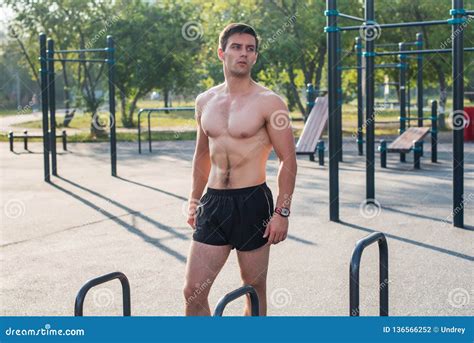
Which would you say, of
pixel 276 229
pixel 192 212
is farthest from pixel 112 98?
pixel 276 229

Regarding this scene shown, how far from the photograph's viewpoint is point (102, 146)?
25.2 meters

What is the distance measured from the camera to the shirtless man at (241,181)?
15.3ft

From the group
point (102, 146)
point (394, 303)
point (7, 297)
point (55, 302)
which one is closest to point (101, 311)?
point (55, 302)

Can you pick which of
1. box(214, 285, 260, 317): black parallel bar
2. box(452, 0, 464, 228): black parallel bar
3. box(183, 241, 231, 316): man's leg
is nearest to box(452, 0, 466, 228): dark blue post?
box(452, 0, 464, 228): black parallel bar

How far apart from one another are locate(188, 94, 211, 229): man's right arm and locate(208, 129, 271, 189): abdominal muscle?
19cm

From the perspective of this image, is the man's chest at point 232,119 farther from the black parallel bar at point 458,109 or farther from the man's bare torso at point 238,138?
the black parallel bar at point 458,109

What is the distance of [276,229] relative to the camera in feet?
15.4

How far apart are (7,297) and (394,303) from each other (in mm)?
2932

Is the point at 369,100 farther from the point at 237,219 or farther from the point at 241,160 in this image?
the point at 237,219

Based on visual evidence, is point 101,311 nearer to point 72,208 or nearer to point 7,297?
Answer: point 7,297

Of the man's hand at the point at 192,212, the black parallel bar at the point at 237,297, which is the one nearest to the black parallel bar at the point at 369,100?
the man's hand at the point at 192,212

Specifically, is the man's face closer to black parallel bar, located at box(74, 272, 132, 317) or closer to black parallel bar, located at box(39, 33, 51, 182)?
black parallel bar, located at box(74, 272, 132, 317)

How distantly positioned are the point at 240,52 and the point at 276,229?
37.0 inches

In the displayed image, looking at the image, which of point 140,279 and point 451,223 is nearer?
point 140,279
